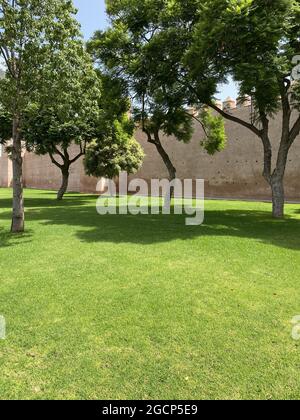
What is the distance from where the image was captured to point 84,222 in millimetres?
12461

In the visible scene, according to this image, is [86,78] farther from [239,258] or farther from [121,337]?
[121,337]

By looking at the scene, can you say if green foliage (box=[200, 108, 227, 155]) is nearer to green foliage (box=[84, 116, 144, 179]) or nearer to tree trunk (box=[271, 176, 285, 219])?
green foliage (box=[84, 116, 144, 179])

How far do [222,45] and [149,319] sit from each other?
352 inches

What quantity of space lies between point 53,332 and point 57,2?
810 centimetres

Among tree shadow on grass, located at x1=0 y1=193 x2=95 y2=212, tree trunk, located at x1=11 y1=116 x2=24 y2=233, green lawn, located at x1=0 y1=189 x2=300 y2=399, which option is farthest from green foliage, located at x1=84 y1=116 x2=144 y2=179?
green lawn, located at x1=0 y1=189 x2=300 y2=399

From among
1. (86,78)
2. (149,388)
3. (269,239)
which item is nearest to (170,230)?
(269,239)

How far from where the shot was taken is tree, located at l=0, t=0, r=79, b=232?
822cm

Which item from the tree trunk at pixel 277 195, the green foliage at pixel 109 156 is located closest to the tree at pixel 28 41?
the tree trunk at pixel 277 195

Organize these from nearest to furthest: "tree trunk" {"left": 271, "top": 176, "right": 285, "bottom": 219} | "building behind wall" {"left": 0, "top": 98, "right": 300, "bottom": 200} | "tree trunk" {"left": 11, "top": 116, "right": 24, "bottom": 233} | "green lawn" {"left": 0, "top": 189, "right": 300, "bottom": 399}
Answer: "green lawn" {"left": 0, "top": 189, "right": 300, "bottom": 399}, "tree trunk" {"left": 11, "top": 116, "right": 24, "bottom": 233}, "tree trunk" {"left": 271, "top": 176, "right": 285, "bottom": 219}, "building behind wall" {"left": 0, "top": 98, "right": 300, "bottom": 200}

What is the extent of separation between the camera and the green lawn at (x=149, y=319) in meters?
3.19

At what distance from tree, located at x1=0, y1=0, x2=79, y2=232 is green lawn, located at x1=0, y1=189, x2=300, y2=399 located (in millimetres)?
3911

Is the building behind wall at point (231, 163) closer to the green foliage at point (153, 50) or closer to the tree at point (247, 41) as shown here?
the green foliage at point (153, 50)

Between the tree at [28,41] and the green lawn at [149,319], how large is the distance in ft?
12.8

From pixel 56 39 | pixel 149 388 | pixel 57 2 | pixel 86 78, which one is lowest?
pixel 149 388
